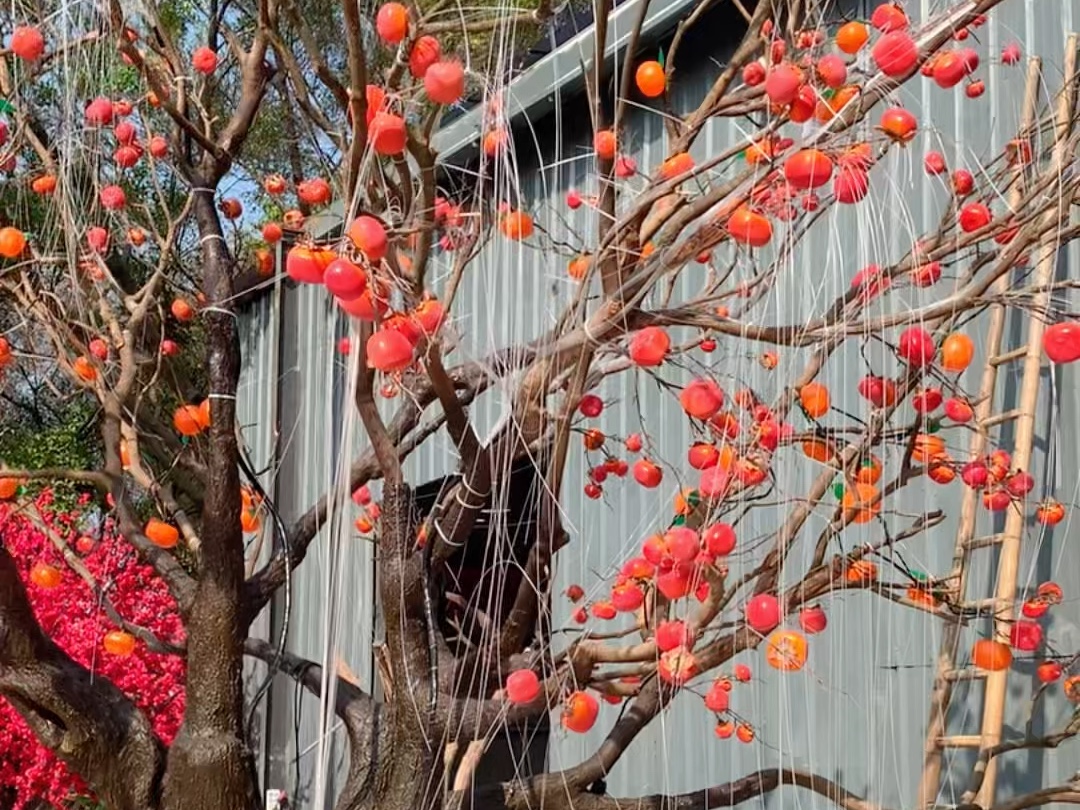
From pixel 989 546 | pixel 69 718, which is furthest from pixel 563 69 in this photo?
pixel 69 718

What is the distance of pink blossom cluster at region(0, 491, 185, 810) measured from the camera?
4.66 m

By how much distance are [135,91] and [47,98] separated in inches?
25.1

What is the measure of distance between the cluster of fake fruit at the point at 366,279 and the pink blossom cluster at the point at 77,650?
11.1 ft

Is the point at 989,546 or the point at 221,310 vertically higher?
the point at 221,310

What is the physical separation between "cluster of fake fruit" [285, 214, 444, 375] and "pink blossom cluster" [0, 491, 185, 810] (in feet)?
11.1

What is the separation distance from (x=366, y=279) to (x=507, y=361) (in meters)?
0.34

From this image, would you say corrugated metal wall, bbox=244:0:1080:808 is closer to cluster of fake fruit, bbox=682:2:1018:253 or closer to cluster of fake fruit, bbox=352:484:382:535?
cluster of fake fruit, bbox=352:484:382:535

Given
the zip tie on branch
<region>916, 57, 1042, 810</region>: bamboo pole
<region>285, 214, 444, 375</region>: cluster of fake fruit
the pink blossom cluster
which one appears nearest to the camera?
<region>285, 214, 444, 375</region>: cluster of fake fruit

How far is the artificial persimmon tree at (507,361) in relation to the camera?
1.51m

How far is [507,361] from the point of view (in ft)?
5.44

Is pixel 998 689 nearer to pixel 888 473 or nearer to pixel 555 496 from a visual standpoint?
pixel 888 473

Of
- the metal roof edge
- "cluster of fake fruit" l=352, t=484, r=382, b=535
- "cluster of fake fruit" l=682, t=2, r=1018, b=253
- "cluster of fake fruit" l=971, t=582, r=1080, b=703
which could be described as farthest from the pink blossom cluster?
"cluster of fake fruit" l=682, t=2, r=1018, b=253

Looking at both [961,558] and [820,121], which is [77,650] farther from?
[820,121]

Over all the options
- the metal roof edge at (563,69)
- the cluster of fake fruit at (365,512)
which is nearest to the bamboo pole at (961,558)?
the metal roof edge at (563,69)
